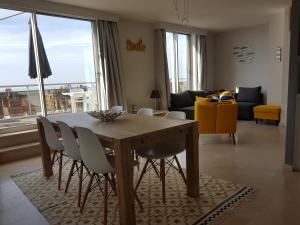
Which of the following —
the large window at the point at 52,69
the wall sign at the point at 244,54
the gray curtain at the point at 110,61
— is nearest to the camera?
the large window at the point at 52,69

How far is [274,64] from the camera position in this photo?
5824 millimetres

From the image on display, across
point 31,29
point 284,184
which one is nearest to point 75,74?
point 31,29

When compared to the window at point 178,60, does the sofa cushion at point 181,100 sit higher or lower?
lower

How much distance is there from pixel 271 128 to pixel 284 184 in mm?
2962

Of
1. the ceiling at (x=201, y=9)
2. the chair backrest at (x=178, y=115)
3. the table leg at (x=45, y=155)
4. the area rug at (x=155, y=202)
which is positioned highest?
the ceiling at (x=201, y=9)

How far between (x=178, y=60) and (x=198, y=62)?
776 mm

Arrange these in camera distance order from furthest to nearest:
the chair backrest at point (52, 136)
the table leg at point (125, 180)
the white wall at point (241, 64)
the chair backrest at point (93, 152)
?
the white wall at point (241, 64), the chair backrest at point (52, 136), the chair backrest at point (93, 152), the table leg at point (125, 180)

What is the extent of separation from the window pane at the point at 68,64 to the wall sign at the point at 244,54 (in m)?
4.70

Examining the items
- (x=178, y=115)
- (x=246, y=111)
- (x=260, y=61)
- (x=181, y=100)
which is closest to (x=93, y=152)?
(x=178, y=115)

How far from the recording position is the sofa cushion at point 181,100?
638 cm

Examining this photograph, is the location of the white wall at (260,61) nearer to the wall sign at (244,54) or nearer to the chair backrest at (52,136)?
the wall sign at (244,54)

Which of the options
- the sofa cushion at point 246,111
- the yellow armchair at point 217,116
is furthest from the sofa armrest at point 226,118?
the sofa cushion at point 246,111

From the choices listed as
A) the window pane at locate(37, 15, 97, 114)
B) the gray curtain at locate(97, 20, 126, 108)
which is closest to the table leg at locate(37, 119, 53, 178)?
the window pane at locate(37, 15, 97, 114)

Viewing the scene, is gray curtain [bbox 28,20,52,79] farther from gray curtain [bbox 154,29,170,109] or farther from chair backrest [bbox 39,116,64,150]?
gray curtain [bbox 154,29,170,109]
